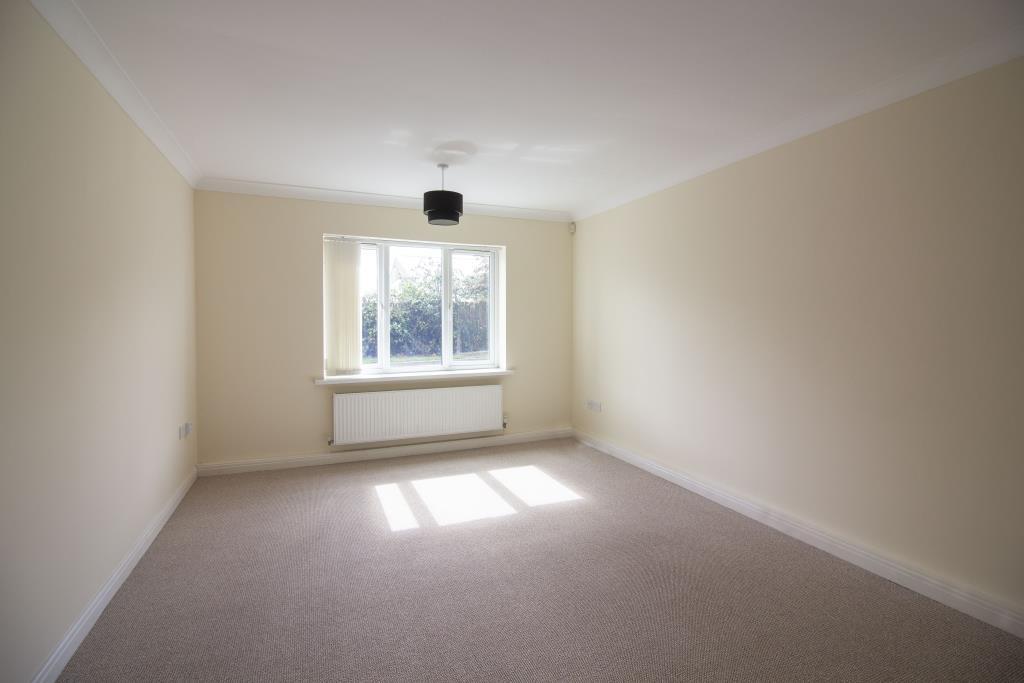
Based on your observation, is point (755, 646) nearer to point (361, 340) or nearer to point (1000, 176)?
point (1000, 176)

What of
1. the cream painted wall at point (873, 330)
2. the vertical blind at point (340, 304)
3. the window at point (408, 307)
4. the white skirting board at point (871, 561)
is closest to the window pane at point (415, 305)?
the window at point (408, 307)

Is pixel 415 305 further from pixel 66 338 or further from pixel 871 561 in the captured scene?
pixel 871 561

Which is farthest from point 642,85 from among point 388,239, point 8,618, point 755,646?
point 8,618

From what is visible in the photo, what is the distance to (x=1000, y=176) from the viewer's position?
90.5 inches

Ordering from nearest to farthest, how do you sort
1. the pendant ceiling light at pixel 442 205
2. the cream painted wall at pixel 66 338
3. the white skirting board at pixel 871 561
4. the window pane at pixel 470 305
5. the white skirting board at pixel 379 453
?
the cream painted wall at pixel 66 338 < the white skirting board at pixel 871 561 < the pendant ceiling light at pixel 442 205 < the white skirting board at pixel 379 453 < the window pane at pixel 470 305

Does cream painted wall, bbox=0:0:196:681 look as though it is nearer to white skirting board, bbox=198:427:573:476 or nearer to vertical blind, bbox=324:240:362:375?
white skirting board, bbox=198:427:573:476

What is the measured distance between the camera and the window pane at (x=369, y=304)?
5109mm

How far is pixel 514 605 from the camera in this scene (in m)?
2.49

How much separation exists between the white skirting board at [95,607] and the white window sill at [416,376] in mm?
1723

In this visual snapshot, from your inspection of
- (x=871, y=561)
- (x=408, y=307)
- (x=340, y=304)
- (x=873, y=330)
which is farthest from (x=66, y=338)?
(x=871, y=561)

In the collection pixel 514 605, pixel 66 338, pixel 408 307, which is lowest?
pixel 514 605

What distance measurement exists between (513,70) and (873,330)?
2.45 meters

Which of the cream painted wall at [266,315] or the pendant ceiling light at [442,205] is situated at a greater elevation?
the pendant ceiling light at [442,205]

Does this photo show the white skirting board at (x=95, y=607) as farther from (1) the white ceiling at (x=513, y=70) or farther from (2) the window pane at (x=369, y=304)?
(1) the white ceiling at (x=513, y=70)
